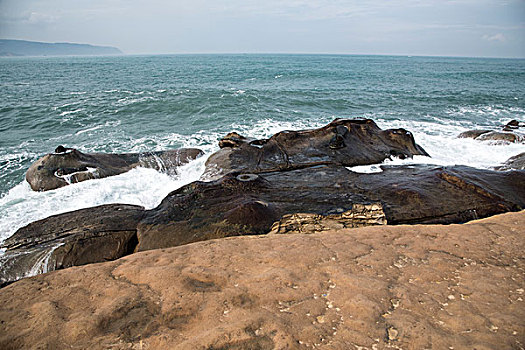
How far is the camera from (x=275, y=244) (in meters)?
3.24

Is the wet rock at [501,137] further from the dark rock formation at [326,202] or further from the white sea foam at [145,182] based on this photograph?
the dark rock formation at [326,202]

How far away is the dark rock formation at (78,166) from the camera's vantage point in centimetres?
708

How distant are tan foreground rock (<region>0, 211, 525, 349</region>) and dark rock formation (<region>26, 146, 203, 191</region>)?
204 inches

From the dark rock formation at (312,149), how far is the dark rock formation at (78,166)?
198 cm

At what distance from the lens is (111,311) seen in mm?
2154

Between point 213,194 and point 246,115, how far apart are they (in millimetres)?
12635

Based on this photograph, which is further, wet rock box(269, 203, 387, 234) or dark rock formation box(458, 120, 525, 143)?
dark rock formation box(458, 120, 525, 143)

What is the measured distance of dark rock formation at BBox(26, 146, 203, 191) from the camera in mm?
7082

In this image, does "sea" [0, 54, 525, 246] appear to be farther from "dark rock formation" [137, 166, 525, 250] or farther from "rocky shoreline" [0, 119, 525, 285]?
"dark rock formation" [137, 166, 525, 250]

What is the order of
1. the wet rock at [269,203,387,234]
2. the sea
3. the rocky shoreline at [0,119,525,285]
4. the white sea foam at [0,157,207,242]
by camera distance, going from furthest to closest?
the sea → the white sea foam at [0,157,207,242] → the wet rock at [269,203,387,234] → the rocky shoreline at [0,119,525,285]

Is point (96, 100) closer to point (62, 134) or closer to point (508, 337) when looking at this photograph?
point (62, 134)

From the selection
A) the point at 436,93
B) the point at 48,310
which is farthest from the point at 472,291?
the point at 436,93

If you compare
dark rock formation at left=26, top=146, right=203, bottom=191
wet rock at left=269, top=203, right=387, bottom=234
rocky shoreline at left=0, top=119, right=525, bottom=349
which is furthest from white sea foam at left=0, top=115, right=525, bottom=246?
wet rock at left=269, top=203, right=387, bottom=234

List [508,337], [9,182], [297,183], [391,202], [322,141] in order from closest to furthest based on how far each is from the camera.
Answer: [508,337] → [391,202] → [297,183] → [322,141] → [9,182]
